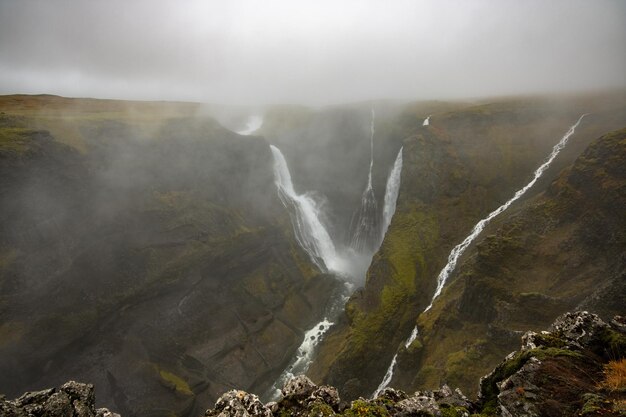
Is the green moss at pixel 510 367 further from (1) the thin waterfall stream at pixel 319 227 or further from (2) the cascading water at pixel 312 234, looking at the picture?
(2) the cascading water at pixel 312 234

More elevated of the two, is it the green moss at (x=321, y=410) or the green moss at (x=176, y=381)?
the green moss at (x=321, y=410)

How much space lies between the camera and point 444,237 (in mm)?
47844

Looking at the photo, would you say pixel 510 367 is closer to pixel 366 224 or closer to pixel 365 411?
pixel 365 411

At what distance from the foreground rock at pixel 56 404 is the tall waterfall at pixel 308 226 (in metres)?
48.2

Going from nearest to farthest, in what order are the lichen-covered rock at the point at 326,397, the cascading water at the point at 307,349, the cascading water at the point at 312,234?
1. the lichen-covered rock at the point at 326,397
2. the cascading water at the point at 307,349
3. the cascading water at the point at 312,234

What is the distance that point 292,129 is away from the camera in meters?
83.3

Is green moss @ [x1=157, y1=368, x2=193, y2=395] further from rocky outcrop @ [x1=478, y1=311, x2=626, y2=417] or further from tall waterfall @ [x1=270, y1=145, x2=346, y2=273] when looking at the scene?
rocky outcrop @ [x1=478, y1=311, x2=626, y2=417]

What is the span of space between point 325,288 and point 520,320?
1268 inches

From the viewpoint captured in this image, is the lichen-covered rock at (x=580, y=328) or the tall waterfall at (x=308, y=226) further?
the tall waterfall at (x=308, y=226)

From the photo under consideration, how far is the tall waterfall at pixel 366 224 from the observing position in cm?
6112

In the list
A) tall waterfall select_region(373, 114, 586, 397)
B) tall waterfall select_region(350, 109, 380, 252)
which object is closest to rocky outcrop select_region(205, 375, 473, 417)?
tall waterfall select_region(373, 114, 586, 397)

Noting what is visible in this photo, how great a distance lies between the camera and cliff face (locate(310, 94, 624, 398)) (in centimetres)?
3176

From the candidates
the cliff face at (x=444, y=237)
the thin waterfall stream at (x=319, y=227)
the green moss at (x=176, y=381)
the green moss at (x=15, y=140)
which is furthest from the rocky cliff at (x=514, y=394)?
the green moss at (x=15, y=140)

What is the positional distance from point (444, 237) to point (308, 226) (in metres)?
25.7
